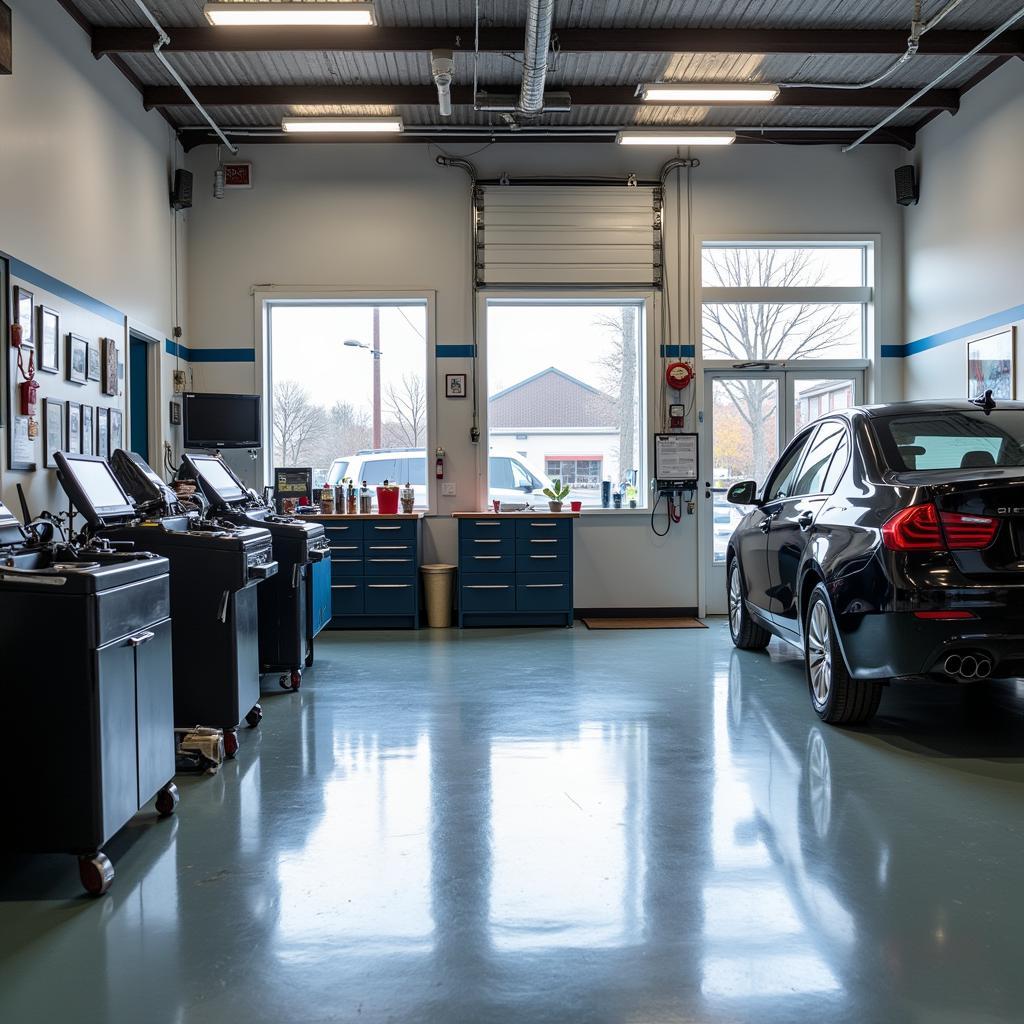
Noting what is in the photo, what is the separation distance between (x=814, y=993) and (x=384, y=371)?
6.75 meters

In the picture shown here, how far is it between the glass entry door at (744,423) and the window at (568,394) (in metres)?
0.63

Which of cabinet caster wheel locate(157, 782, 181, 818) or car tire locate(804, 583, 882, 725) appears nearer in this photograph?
cabinet caster wheel locate(157, 782, 181, 818)

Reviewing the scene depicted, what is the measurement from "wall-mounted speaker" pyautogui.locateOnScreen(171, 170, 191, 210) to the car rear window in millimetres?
5848

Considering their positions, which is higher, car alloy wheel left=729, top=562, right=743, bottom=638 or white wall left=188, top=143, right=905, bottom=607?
white wall left=188, top=143, right=905, bottom=607

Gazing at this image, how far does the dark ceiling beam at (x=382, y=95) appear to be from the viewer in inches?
274

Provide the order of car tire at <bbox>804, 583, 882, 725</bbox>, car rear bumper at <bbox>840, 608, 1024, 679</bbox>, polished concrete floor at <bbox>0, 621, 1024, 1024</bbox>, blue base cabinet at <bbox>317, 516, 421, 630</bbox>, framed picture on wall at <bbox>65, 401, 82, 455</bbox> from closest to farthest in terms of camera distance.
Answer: polished concrete floor at <bbox>0, 621, 1024, 1024</bbox>, car rear bumper at <bbox>840, 608, 1024, 679</bbox>, car tire at <bbox>804, 583, 882, 725</bbox>, framed picture on wall at <bbox>65, 401, 82, 455</bbox>, blue base cabinet at <bbox>317, 516, 421, 630</bbox>

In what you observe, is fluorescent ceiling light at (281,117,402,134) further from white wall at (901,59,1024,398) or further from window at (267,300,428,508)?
white wall at (901,59,1024,398)

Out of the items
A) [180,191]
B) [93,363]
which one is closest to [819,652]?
[93,363]

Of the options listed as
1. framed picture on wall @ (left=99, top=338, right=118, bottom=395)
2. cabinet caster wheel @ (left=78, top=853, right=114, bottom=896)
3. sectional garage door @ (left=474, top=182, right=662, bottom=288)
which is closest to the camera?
cabinet caster wheel @ (left=78, top=853, right=114, bottom=896)

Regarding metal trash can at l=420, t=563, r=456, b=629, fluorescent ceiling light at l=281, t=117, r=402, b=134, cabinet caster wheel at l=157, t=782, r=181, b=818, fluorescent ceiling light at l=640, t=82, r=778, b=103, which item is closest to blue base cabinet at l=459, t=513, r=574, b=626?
metal trash can at l=420, t=563, r=456, b=629

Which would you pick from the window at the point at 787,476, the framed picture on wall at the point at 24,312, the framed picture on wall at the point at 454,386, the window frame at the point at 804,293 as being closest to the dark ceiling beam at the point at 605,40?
the window frame at the point at 804,293

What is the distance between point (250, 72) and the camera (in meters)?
6.77

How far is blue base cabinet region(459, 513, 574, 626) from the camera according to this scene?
24.0 ft

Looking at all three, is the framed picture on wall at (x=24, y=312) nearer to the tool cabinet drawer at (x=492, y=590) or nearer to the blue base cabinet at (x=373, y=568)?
the blue base cabinet at (x=373, y=568)
